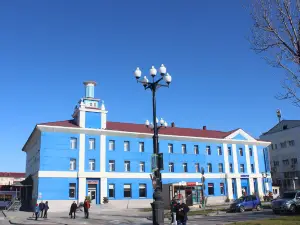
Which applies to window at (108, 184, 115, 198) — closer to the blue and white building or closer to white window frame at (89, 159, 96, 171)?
the blue and white building

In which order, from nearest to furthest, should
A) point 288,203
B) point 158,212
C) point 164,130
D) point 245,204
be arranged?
1. point 158,212
2. point 288,203
3. point 245,204
4. point 164,130

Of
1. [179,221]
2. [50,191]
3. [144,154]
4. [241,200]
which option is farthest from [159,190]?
[144,154]

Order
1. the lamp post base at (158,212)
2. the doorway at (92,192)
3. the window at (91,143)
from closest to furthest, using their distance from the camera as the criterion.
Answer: the lamp post base at (158,212)
the doorway at (92,192)
the window at (91,143)

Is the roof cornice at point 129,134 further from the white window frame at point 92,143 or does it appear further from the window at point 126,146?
the window at point 126,146

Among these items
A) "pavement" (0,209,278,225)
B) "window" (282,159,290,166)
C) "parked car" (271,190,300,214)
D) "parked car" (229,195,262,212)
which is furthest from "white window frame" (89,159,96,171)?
"window" (282,159,290,166)

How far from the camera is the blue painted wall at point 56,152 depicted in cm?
3984

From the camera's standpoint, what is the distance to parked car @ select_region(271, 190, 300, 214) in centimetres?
2420

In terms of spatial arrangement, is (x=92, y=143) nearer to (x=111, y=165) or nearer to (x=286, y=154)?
(x=111, y=165)

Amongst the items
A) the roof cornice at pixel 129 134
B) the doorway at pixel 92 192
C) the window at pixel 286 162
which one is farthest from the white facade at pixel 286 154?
the doorway at pixel 92 192

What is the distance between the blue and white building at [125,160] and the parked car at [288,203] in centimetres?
1611

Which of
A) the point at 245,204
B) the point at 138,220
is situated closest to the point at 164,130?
the point at 245,204

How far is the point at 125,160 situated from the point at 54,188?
9.85 meters

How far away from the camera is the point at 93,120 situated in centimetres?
4362

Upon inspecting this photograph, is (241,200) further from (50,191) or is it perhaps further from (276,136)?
(276,136)
